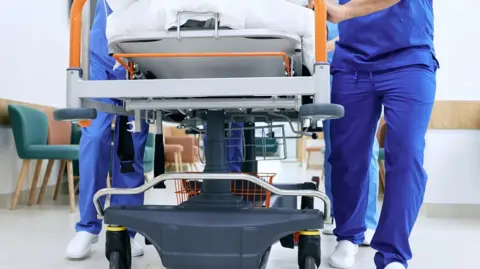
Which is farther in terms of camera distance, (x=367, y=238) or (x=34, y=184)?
(x=34, y=184)

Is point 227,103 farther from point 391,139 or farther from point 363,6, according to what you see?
point 391,139

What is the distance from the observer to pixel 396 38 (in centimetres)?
162

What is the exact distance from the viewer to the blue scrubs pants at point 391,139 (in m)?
1.55

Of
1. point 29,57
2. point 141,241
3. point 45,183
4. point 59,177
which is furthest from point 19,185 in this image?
point 141,241

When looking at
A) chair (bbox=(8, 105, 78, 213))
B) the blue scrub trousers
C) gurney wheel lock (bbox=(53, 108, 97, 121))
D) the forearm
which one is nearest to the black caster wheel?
gurney wheel lock (bbox=(53, 108, 97, 121))

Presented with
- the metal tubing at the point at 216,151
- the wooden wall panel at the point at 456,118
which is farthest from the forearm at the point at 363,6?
the wooden wall panel at the point at 456,118

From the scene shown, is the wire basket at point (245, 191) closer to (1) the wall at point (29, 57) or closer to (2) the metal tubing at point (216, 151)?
(2) the metal tubing at point (216, 151)

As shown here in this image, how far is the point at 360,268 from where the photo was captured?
176 centimetres

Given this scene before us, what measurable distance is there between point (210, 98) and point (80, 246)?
99 centimetres

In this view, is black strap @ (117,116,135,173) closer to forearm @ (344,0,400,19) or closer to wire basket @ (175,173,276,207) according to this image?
wire basket @ (175,173,276,207)

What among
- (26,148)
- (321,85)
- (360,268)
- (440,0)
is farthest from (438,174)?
(26,148)

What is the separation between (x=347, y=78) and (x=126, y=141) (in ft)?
2.90

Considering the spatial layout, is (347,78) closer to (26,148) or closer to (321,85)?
(321,85)

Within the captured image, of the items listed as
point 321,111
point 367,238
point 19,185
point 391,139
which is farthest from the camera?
point 19,185
